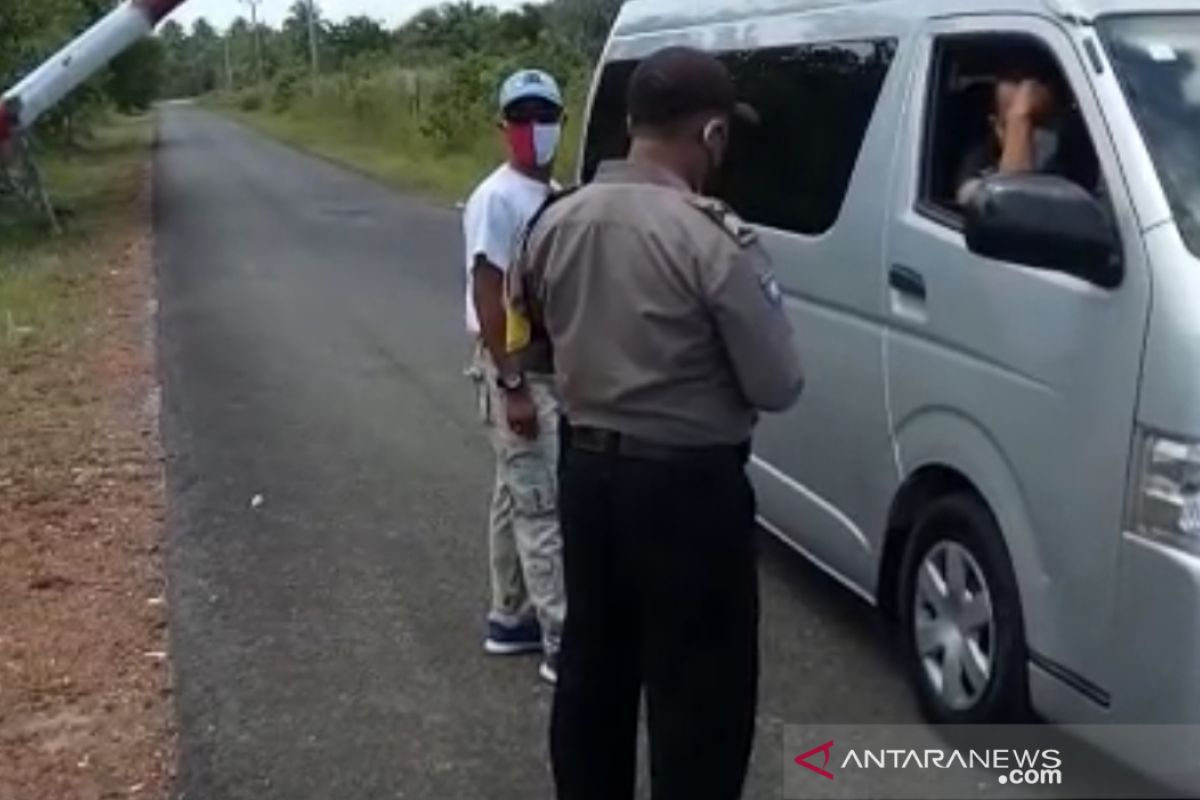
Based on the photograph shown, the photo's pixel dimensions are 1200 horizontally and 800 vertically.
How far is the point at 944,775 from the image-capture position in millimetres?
4027

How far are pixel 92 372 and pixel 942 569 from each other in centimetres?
824

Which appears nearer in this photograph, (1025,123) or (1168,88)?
(1168,88)

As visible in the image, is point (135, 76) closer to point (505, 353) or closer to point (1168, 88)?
point (505, 353)

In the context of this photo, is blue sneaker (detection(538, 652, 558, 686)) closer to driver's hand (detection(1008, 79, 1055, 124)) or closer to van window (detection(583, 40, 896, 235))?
van window (detection(583, 40, 896, 235))

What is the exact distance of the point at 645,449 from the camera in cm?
339

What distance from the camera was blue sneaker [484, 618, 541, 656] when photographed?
551 centimetres

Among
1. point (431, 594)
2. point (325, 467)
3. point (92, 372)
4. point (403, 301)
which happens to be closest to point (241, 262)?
point (403, 301)

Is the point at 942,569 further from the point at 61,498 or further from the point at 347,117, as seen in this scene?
the point at 347,117

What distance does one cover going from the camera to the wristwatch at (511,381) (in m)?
4.70

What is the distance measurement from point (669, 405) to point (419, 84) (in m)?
39.9

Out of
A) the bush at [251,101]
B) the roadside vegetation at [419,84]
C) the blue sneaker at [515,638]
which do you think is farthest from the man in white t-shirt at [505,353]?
the bush at [251,101]

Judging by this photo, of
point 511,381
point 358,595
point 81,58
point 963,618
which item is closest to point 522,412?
point 511,381

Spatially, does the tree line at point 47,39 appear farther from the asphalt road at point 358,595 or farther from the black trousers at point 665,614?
the black trousers at point 665,614

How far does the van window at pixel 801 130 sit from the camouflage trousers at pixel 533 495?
38.7 inches
